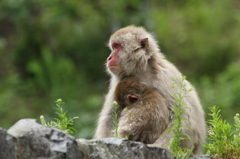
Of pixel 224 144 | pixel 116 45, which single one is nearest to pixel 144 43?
pixel 116 45

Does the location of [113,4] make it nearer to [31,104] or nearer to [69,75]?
[69,75]

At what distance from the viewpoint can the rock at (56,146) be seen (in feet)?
11.4

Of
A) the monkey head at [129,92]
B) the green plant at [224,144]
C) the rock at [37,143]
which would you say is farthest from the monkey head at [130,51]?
the rock at [37,143]

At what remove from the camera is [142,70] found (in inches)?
232

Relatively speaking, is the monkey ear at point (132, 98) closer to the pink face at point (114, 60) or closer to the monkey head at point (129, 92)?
the monkey head at point (129, 92)

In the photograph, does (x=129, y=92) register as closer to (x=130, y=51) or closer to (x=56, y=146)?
(x=130, y=51)

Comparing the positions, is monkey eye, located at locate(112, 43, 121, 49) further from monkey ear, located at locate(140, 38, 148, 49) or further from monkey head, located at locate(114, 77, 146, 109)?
monkey head, located at locate(114, 77, 146, 109)

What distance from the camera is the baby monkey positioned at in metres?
4.95

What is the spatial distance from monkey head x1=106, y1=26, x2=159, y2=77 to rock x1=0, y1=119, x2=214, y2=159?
6.73 feet

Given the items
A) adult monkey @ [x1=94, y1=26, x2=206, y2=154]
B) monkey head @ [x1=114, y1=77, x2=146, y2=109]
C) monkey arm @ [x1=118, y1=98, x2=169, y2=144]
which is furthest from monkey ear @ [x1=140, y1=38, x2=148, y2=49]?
monkey arm @ [x1=118, y1=98, x2=169, y2=144]

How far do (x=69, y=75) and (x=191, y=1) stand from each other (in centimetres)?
568

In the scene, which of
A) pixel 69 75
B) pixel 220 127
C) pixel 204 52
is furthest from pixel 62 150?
pixel 204 52

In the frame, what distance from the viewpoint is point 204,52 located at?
15.4 m

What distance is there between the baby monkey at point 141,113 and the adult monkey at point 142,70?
0.32 meters
